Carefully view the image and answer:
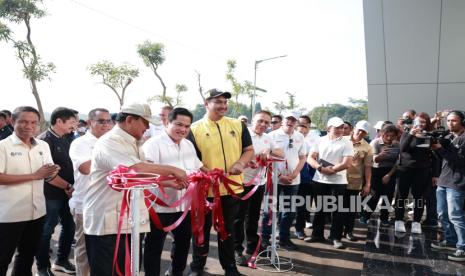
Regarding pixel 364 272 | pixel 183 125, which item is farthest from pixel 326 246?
pixel 183 125

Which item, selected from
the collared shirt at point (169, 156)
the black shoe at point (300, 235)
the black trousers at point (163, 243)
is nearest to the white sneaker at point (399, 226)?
the black shoe at point (300, 235)

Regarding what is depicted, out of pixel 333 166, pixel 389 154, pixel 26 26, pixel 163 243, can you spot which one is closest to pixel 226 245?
pixel 163 243

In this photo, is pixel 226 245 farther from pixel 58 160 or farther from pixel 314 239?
pixel 314 239

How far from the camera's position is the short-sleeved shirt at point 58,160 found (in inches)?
157

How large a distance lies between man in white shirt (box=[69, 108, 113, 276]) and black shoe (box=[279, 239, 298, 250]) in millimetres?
2759

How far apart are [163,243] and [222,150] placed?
3.57 ft

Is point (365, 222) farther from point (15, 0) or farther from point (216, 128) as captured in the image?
point (15, 0)

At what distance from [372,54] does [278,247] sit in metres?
9.34

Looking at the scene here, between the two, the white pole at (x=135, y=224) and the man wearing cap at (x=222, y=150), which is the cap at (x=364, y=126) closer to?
the man wearing cap at (x=222, y=150)

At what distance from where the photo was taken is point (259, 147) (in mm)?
4965

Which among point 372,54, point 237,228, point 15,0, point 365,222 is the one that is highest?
point 15,0

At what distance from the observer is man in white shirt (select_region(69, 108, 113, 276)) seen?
11.6 feet

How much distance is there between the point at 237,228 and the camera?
15.6ft

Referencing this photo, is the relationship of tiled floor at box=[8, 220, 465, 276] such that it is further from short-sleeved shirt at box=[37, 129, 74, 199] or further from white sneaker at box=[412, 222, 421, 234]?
short-sleeved shirt at box=[37, 129, 74, 199]
